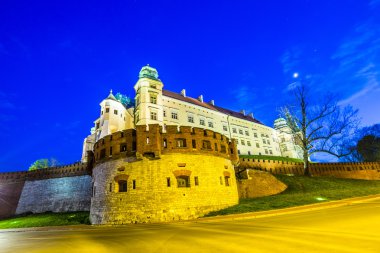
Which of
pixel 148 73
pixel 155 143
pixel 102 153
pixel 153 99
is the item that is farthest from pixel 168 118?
pixel 155 143

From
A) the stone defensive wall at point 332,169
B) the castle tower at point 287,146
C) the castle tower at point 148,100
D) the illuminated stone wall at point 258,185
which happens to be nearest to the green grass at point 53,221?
the illuminated stone wall at point 258,185

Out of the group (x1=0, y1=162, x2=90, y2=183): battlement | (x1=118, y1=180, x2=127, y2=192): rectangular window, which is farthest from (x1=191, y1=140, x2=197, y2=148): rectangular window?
(x1=0, y1=162, x2=90, y2=183): battlement

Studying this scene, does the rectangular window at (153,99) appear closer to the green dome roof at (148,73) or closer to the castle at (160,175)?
the green dome roof at (148,73)

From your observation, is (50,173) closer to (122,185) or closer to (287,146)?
(122,185)

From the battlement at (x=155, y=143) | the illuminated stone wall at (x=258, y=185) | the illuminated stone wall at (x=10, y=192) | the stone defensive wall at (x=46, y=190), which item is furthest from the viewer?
the illuminated stone wall at (x=10, y=192)

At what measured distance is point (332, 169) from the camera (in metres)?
37.1

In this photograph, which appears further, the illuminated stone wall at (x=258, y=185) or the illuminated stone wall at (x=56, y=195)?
the illuminated stone wall at (x=56, y=195)

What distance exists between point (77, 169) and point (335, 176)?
146ft

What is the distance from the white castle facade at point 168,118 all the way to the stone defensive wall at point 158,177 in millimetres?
13043

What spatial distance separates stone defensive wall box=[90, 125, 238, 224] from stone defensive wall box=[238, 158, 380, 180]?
18172 millimetres

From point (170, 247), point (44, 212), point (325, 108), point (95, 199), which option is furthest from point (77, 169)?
point (325, 108)

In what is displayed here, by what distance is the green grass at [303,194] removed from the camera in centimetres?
1758

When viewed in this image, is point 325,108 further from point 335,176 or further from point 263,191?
point 263,191

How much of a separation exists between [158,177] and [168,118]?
88.8ft
